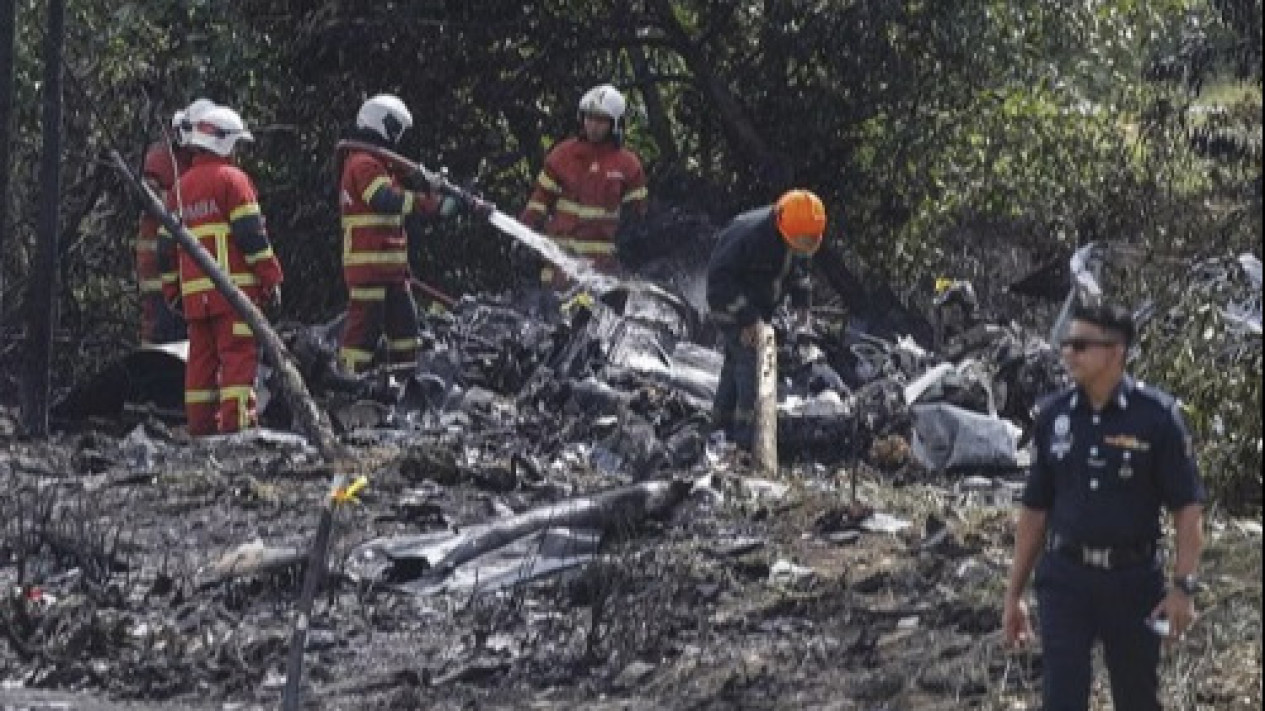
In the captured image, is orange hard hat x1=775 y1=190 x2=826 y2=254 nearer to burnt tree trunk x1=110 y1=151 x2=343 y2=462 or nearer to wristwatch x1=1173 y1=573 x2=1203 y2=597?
burnt tree trunk x1=110 y1=151 x2=343 y2=462

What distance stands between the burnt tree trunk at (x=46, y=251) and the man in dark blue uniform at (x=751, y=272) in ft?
12.2

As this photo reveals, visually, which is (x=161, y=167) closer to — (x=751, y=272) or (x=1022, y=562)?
(x=751, y=272)

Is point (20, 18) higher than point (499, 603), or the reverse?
point (20, 18)

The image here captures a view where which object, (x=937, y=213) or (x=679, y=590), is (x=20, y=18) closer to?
(x=937, y=213)

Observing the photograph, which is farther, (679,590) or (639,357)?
(639,357)

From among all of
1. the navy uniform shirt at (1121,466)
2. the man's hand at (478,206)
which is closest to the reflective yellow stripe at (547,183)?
the man's hand at (478,206)

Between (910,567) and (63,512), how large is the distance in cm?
394

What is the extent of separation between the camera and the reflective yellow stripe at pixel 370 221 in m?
17.5

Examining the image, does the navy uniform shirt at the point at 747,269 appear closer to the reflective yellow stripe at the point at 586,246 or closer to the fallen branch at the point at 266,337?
the fallen branch at the point at 266,337

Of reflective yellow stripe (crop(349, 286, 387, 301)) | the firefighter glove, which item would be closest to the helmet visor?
the firefighter glove

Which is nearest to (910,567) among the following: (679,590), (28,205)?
(679,590)

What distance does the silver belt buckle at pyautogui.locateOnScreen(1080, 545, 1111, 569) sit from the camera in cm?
760

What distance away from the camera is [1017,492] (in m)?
14.1

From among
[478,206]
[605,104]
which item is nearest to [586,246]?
[605,104]
